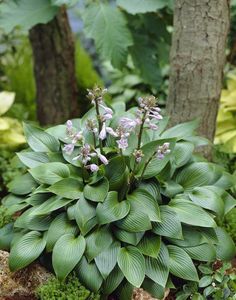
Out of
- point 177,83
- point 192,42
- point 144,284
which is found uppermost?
point 192,42

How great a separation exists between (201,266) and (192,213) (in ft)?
0.87

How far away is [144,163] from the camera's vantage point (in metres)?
2.50

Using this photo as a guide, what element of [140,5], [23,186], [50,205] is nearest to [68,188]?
[50,205]

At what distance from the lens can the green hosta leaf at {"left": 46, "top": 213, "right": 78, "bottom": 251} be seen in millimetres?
2336

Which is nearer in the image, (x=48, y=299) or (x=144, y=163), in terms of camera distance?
(x=48, y=299)

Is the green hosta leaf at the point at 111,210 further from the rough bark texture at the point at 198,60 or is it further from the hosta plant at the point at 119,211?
the rough bark texture at the point at 198,60

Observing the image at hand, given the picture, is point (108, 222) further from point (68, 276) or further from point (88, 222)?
point (68, 276)

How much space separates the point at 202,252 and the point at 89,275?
554 mm

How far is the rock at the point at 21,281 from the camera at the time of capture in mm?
2346

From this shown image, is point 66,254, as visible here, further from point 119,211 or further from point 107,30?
point 107,30

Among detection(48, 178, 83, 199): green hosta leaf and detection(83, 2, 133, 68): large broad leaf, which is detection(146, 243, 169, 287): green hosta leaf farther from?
detection(83, 2, 133, 68): large broad leaf

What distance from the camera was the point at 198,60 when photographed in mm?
2947

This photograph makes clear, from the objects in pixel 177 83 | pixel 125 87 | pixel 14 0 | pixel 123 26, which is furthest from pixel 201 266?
pixel 125 87

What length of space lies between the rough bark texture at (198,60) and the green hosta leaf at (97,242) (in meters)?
1.07
